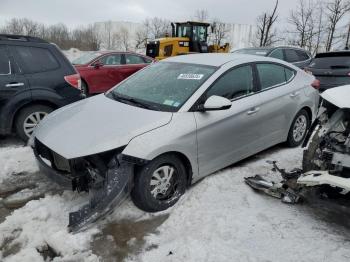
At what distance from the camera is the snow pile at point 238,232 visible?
3.23 meters

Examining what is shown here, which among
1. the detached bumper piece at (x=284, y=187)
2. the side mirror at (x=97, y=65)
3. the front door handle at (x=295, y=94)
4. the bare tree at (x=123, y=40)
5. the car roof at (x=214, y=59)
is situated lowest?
the bare tree at (x=123, y=40)

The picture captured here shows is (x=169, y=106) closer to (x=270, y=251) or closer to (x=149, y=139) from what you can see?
(x=149, y=139)

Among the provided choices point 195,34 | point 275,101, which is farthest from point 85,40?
point 275,101

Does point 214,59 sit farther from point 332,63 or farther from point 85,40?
point 85,40

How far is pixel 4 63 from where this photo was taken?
5.88 m

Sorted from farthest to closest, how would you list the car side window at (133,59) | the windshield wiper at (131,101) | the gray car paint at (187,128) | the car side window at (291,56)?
1. the car side window at (291,56)
2. the car side window at (133,59)
3. the windshield wiper at (131,101)
4. the gray car paint at (187,128)

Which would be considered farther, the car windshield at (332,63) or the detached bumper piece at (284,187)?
the car windshield at (332,63)

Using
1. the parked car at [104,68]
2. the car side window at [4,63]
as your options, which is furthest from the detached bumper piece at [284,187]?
the parked car at [104,68]

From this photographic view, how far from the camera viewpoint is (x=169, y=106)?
4125 mm

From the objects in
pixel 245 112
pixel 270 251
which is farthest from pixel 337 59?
pixel 270 251

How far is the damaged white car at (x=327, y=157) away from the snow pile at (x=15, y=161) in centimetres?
323

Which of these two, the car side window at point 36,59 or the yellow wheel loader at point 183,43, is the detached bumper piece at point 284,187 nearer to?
the car side window at point 36,59

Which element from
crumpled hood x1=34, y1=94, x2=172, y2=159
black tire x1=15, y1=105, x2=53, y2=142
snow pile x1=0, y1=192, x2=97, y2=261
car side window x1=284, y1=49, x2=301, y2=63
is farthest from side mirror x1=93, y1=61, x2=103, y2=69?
snow pile x1=0, y1=192, x2=97, y2=261

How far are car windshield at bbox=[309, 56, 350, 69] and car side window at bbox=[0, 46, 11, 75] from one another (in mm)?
7402
